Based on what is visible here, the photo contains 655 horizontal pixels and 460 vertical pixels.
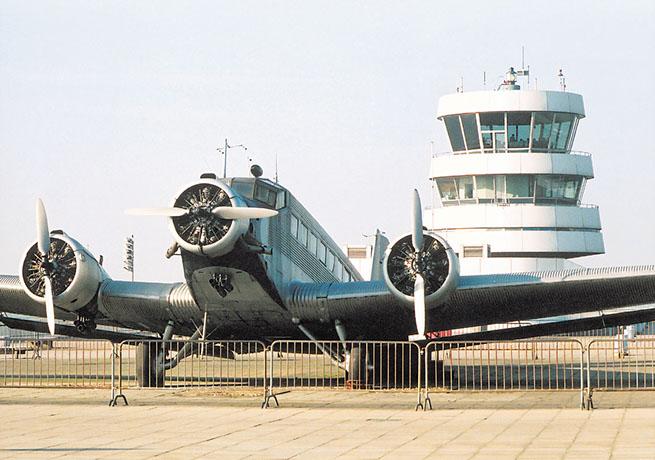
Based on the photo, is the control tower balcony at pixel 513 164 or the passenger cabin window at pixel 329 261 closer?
the passenger cabin window at pixel 329 261

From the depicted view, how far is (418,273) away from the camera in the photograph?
24.6 metres

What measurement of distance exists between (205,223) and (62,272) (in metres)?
4.77

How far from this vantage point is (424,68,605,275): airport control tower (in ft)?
264

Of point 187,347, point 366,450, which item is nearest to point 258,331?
point 187,347

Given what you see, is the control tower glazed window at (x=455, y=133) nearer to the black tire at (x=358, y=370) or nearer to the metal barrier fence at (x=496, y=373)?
the metal barrier fence at (x=496, y=373)

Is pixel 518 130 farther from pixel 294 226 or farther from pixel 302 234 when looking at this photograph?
pixel 294 226

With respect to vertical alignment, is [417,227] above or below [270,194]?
below

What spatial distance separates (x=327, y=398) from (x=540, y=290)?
21.0 feet

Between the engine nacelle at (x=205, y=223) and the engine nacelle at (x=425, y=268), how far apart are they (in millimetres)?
3365

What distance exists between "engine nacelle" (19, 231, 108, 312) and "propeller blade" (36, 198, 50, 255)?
1.54 ft

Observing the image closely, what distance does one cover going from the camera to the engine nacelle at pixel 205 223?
23.7m

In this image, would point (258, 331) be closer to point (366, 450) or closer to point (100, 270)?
point (100, 270)

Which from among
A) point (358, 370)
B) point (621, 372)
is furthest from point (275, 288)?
point (621, 372)

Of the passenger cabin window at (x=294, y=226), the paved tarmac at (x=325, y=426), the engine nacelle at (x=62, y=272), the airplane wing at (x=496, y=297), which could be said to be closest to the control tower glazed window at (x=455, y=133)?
the passenger cabin window at (x=294, y=226)
